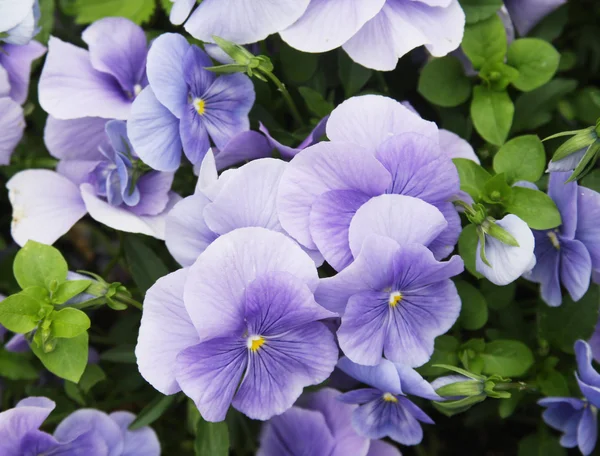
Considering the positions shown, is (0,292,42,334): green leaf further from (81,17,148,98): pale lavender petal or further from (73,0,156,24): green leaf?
(73,0,156,24): green leaf

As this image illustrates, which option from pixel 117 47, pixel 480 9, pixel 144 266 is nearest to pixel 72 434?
pixel 144 266

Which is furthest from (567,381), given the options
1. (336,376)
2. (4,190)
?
(4,190)

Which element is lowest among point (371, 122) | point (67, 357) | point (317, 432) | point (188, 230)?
point (317, 432)

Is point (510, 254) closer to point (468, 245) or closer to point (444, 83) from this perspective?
point (468, 245)

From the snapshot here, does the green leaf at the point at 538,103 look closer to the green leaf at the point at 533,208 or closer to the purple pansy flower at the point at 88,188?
Answer: the green leaf at the point at 533,208

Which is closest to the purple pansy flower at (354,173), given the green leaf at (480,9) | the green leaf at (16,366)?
the green leaf at (480,9)

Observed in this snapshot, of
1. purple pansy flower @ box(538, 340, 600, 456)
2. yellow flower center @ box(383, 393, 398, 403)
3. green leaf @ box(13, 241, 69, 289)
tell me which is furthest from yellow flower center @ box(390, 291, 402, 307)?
green leaf @ box(13, 241, 69, 289)

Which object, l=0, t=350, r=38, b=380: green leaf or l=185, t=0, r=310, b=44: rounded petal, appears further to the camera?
l=0, t=350, r=38, b=380: green leaf
